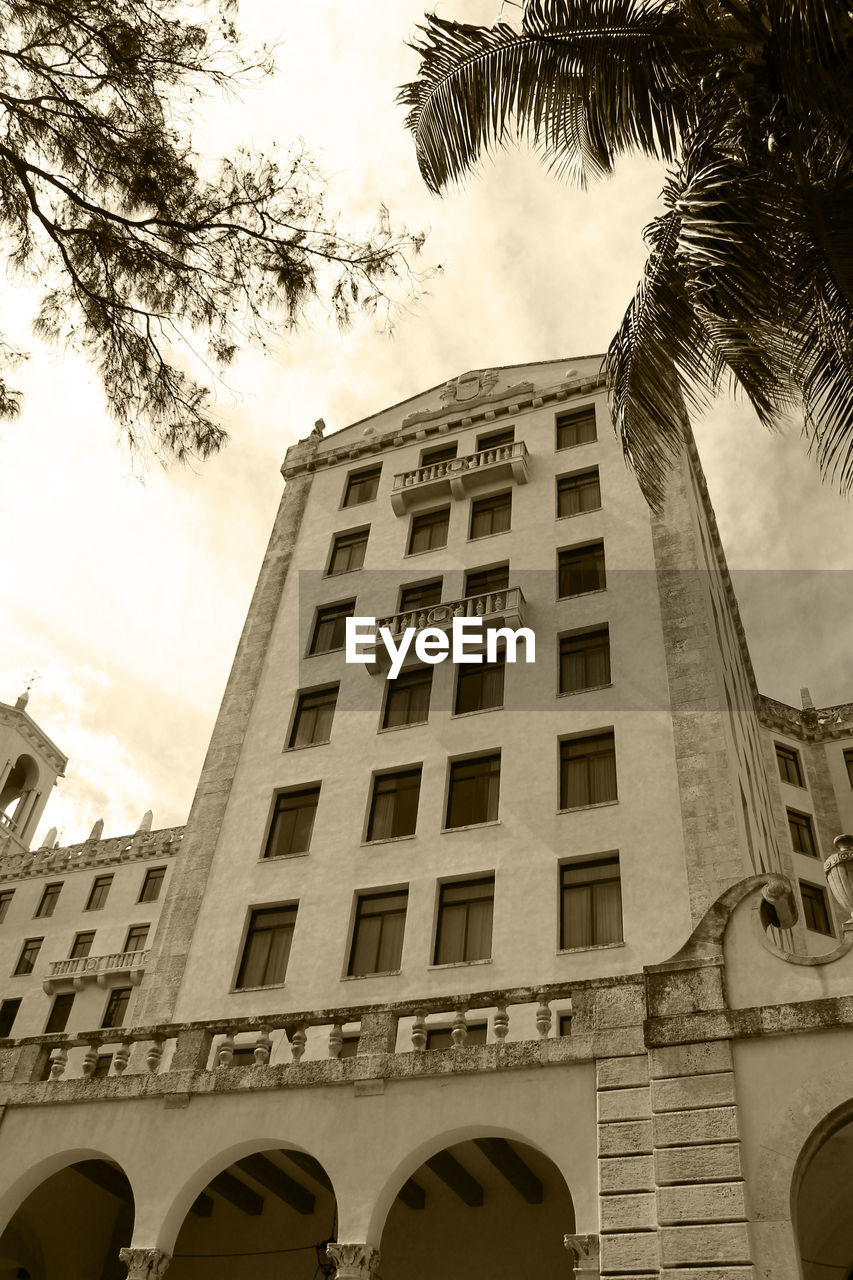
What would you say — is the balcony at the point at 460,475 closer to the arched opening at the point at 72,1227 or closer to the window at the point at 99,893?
the arched opening at the point at 72,1227

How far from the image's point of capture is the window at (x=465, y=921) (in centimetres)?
2132

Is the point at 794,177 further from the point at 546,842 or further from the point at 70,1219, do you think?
the point at 70,1219

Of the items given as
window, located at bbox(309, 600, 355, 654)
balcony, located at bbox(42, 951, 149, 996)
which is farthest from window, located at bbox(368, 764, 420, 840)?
balcony, located at bbox(42, 951, 149, 996)

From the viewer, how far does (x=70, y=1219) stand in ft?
65.5

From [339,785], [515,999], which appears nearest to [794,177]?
[515,999]

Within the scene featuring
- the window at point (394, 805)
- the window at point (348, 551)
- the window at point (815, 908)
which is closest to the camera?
the window at point (394, 805)

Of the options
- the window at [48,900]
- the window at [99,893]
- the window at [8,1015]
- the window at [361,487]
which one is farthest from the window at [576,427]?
the window at [8,1015]

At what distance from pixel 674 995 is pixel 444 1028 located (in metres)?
7.89

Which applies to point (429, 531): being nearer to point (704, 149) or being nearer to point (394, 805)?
point (394, 805)

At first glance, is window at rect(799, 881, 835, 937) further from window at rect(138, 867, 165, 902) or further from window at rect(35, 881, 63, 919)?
window at rect(35, 881, 63, 919)

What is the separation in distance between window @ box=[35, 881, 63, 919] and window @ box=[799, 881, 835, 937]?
3205cm

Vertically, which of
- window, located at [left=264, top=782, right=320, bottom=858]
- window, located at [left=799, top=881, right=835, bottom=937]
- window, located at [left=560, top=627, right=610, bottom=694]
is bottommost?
window, located at [left=264, top=782, right=320, bottom=858]

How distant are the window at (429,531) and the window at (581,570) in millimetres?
3939

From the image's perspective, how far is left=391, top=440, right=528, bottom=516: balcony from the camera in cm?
3023
